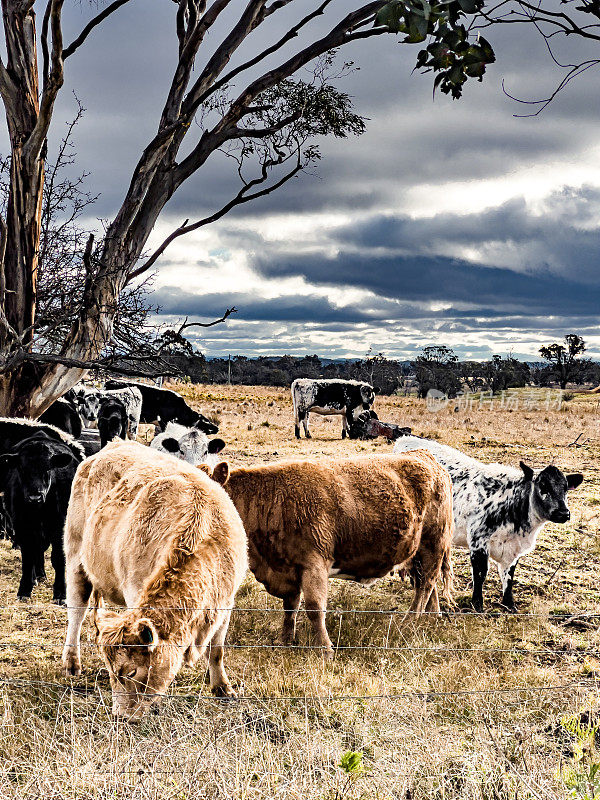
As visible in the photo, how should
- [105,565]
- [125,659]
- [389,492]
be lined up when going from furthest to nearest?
[389,492] < [105,565] < [125,659]

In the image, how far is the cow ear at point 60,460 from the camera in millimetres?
7883

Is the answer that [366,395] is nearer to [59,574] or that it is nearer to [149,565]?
[59,574]

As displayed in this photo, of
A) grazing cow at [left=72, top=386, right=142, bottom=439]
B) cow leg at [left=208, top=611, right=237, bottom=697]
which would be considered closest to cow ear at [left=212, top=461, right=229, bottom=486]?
cow leg at [left=208, top=611, right=237, bottom=697]

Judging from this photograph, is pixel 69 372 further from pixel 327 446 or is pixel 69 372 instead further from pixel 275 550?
pixel 327 446

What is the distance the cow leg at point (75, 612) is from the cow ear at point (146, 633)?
7.84ft

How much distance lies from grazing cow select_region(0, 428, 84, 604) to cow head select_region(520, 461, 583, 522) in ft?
18.5

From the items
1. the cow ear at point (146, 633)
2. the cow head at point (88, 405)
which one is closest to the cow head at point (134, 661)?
the cow ear at point (146, 633)

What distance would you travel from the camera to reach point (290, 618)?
6.60 meters

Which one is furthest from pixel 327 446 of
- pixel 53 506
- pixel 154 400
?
pixel 53 506

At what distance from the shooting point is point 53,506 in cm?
806

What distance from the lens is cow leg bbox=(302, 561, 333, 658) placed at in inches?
243

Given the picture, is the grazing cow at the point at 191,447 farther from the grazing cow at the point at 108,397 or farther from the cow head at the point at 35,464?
the grazing cow at the point at 108,397

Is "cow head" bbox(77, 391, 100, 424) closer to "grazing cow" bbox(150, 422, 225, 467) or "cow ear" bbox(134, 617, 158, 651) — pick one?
"grazing cow" bbox(150, 422, 225, 467)

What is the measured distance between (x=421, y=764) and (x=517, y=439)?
21.9 m
